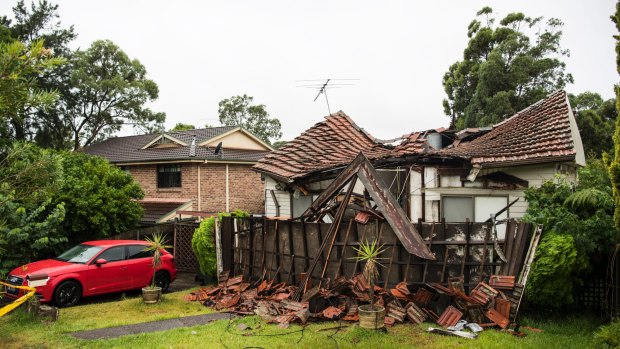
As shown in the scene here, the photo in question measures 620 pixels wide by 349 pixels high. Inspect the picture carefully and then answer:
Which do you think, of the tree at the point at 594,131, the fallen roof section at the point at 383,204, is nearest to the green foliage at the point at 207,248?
the fallen roof section at the point at 383,204

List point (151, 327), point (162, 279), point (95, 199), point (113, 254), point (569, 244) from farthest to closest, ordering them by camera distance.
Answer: point (95, 199) < point (162, 279) < point (113, 254) < point (151, 327) < point (569, 244)

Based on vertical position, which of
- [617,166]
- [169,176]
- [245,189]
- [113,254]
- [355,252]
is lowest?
[113,254]

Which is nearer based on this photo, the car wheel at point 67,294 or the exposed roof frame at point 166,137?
Answer: the car wheel at point 67,294

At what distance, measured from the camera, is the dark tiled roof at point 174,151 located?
23906mm

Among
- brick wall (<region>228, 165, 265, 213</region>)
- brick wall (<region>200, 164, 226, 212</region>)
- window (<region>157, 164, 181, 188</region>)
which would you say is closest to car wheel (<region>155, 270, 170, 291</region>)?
brick wall (<region>200, 164, 226, 212</region>)

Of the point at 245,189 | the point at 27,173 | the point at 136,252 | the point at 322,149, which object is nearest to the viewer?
the point at 27,173

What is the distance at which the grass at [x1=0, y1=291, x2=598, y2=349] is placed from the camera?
723 cm

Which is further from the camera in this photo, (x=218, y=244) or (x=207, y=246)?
(x=207, y=246)

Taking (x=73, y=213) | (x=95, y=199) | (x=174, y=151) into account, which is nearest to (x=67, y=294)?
(x=73, y=213)

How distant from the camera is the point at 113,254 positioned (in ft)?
39.2

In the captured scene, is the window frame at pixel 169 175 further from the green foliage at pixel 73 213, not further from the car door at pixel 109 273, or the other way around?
the car door at pixel 109 273

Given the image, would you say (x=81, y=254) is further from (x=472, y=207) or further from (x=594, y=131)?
(x=594, y=131)

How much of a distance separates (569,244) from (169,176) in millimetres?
20769

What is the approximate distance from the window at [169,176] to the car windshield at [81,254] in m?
11.8
